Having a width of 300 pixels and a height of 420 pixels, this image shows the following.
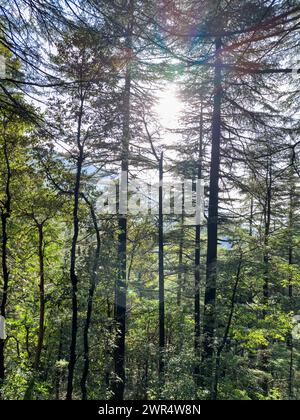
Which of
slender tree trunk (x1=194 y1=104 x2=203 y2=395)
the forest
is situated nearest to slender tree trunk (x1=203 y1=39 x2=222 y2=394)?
the forest

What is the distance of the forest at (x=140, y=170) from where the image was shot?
13.9 feet

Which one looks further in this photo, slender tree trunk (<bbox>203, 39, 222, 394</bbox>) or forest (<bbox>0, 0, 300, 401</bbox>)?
slender tree trunk (<bbox>203, 39, 222, 394</bbox>)

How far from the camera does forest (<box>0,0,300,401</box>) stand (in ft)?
13.9

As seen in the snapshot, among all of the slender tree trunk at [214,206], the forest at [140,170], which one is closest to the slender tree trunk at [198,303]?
the forest at [140,170]

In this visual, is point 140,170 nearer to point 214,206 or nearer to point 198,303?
point 214,206

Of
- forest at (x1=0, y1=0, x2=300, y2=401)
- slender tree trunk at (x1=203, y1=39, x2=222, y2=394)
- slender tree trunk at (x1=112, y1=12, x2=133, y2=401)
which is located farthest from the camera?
slender tree trunk at (x1=112, y1=12, x2=133, y2=401)

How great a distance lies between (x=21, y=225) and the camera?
751 centimetres

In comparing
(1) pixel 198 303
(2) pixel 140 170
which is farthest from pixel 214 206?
(1) pixel 198 303

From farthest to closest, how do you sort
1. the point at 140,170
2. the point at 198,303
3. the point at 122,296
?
the point at 198,303, the point at 140,170, the point at 122,296

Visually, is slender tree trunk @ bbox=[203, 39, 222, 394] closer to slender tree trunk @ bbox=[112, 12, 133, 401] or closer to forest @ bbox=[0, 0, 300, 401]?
forest @ bbox=[0, 0, 300, 401]

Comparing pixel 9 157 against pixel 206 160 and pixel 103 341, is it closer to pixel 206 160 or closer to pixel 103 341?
pixel 103 341

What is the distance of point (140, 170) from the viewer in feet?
31.6
